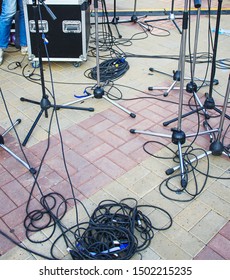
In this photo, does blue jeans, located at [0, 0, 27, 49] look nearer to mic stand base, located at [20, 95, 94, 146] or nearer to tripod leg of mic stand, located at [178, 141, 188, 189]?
mic stand base, located at [20, 95, 94, 146]

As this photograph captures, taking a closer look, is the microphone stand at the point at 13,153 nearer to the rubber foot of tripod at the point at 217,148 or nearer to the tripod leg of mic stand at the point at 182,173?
the tripod leg of mic stand at the point at 182,173

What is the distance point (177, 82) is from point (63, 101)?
1.19 metres

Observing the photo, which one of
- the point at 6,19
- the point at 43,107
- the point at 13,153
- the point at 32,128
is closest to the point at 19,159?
the point at 13,153

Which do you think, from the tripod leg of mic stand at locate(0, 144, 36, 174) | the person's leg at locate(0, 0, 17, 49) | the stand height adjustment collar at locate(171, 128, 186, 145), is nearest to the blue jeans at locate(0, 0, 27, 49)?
the person's leg at locate(0, 0, 17, 49)

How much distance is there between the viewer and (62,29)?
12.0 ft

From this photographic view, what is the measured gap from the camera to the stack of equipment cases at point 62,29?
3.55 meters

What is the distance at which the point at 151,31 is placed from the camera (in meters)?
5.00

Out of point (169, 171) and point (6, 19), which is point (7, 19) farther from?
point (169, 171)

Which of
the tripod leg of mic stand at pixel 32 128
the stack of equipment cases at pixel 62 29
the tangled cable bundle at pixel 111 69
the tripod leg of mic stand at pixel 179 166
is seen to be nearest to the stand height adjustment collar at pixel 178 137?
the tripod leg of mic stand at pixel 179 166

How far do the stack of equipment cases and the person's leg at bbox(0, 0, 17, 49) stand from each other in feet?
1.20

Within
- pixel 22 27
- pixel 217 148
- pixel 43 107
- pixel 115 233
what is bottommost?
pixel 115 233

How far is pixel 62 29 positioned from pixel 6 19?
70cm

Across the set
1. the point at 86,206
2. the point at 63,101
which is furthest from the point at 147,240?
the point at 63,101
